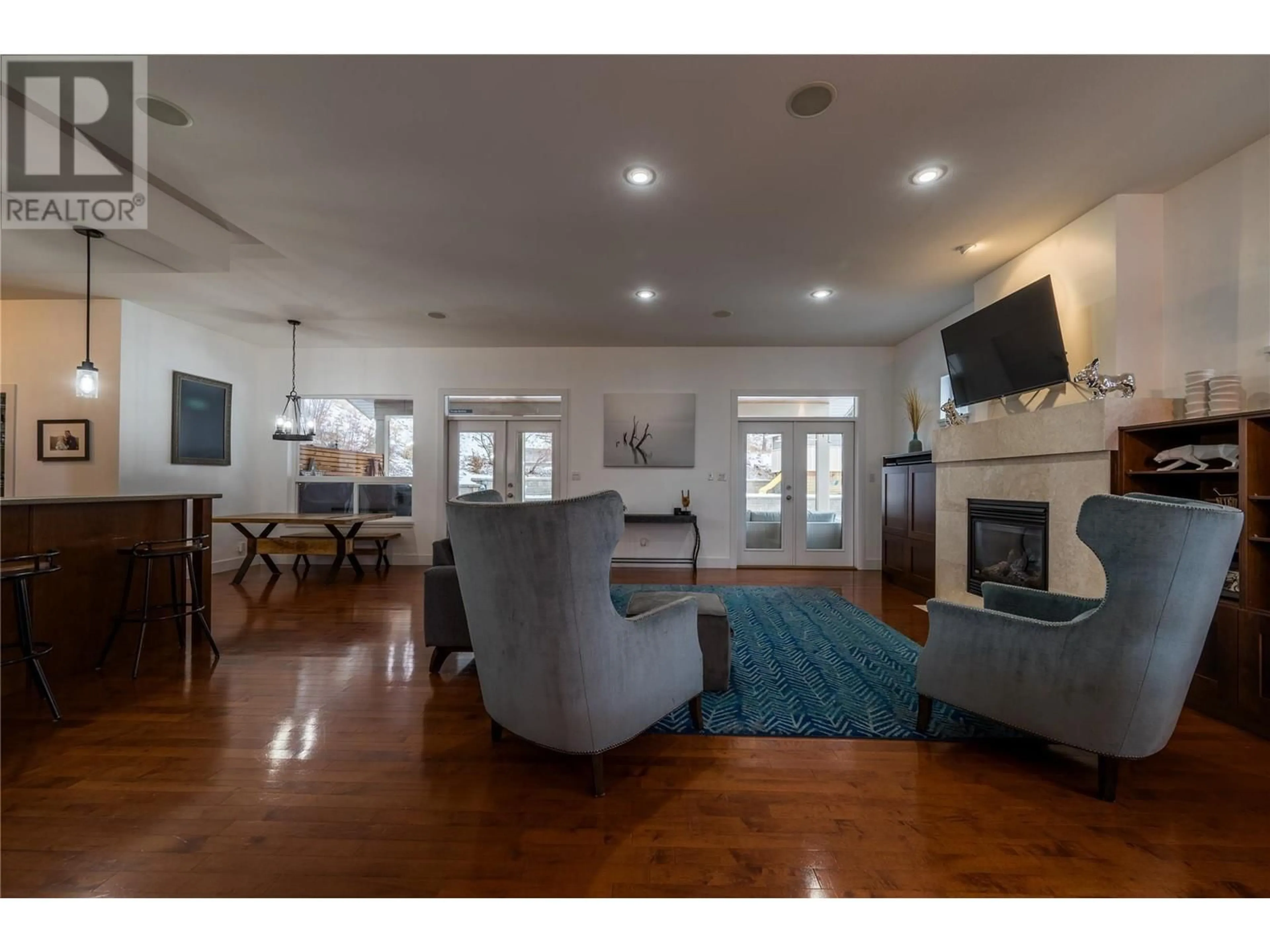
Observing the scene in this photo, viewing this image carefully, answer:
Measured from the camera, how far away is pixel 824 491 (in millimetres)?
6348

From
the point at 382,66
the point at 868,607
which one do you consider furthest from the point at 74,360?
the point at 868,607

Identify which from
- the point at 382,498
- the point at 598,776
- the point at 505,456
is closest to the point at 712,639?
the point at 598,776

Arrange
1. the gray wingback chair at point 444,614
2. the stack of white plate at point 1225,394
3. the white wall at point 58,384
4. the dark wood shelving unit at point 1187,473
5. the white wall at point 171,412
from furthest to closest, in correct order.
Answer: the white wall at point 171,412 → the white wall at point 58,384 → the gray wingback chair at point 444,614 → the stack of white plate at point 1225,394 → the dark wood shelving unit at point 1187,473

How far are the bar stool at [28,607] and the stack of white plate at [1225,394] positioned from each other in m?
5.50

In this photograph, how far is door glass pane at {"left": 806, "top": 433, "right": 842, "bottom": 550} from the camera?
6.33 m

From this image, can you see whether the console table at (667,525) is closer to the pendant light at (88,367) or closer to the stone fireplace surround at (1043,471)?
the stone fireplace surround at (1043,471)

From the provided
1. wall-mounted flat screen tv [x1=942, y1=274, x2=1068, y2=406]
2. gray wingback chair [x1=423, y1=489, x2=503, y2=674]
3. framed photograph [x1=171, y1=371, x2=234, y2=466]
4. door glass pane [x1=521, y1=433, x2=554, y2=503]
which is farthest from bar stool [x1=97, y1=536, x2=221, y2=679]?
wall-mounted flat screen tv [x1=942, y1=274, x2=1068, y2=406]

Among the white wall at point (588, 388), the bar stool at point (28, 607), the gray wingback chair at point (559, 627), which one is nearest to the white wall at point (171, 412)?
the white wall at point (588, 388)

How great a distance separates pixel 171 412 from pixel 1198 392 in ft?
27.2

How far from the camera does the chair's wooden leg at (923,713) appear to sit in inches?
83.0

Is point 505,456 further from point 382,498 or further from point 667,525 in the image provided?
point 667,525
